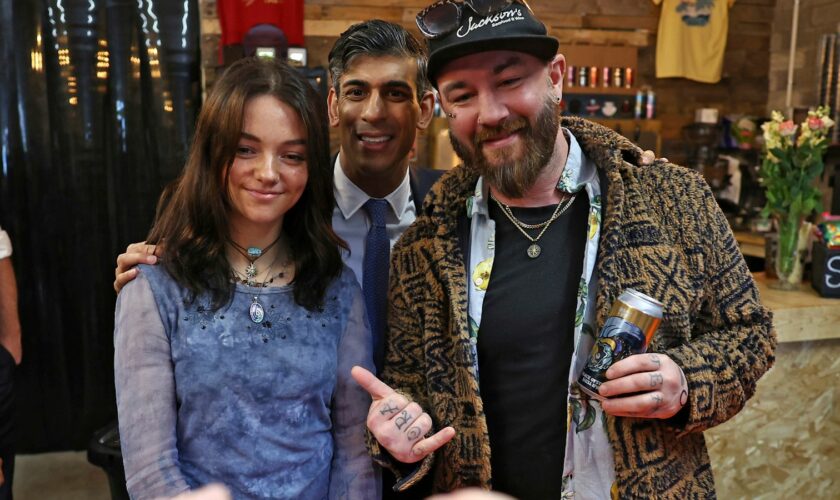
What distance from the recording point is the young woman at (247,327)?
138cm

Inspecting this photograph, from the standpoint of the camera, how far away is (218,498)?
0.71 m

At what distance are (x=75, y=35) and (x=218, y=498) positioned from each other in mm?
4063

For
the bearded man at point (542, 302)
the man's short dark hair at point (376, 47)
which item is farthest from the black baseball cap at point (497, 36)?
the man's short dark hair at point (376, 47)

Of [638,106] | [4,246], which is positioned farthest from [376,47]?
[638,106]

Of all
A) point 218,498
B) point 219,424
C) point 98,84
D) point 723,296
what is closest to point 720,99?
point 98,84

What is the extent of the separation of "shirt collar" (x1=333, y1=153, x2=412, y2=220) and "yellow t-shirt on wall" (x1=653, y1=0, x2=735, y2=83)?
4.59m

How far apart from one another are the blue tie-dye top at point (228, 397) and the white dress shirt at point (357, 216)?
1.72ft

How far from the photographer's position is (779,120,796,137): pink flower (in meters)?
3.21

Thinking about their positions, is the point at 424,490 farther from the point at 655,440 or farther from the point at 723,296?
the point at 723,296

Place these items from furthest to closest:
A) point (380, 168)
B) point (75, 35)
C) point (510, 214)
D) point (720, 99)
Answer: point (720, 99) < point (75, 35) < point (380, 168) < point (510, 214)

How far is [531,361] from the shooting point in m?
1.48

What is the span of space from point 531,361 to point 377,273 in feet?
2.05

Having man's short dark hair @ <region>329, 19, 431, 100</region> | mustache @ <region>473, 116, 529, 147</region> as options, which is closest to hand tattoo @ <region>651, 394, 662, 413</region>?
mustache @ <region>473, 116, 529, 147</region>

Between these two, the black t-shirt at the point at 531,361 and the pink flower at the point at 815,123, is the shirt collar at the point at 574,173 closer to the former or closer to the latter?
the black t-shirt at the point at 531,361
